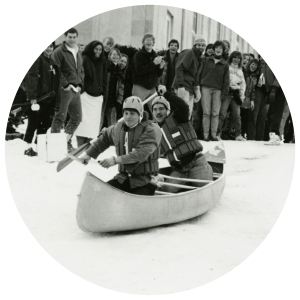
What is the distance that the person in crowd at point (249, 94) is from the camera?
13.3ft

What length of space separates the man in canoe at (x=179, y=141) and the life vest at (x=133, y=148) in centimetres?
11

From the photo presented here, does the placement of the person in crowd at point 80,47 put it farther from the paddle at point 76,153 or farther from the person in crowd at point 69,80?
the paddle at point 76,153

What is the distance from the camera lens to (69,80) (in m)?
3.91

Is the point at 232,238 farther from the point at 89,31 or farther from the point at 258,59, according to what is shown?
the point at 89,31

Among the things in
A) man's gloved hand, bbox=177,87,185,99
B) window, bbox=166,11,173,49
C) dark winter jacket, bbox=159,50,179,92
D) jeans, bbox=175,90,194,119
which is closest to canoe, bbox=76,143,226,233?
jeans, bbox=175,90,194,119

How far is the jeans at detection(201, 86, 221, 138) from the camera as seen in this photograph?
396 cm

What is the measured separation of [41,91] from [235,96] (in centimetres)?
126

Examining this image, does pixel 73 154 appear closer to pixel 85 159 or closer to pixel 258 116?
pixel 85 159

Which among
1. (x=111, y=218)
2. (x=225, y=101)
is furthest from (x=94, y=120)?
(x=225, y=101)

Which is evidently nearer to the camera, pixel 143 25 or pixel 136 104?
pixel 136 104

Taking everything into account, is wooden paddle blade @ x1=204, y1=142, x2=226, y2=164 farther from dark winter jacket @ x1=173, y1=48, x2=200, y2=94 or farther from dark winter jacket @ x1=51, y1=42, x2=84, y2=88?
dark winter jacket @ x1=51, y1=42, x2=84, y2=88

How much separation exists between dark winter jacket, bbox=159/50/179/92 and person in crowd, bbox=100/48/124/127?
259 mm

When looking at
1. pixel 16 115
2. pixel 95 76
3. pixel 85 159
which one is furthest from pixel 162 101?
pixel 16 115

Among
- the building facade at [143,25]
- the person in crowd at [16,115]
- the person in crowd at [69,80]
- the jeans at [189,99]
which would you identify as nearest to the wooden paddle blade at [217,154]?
the jeans at [189,99]
